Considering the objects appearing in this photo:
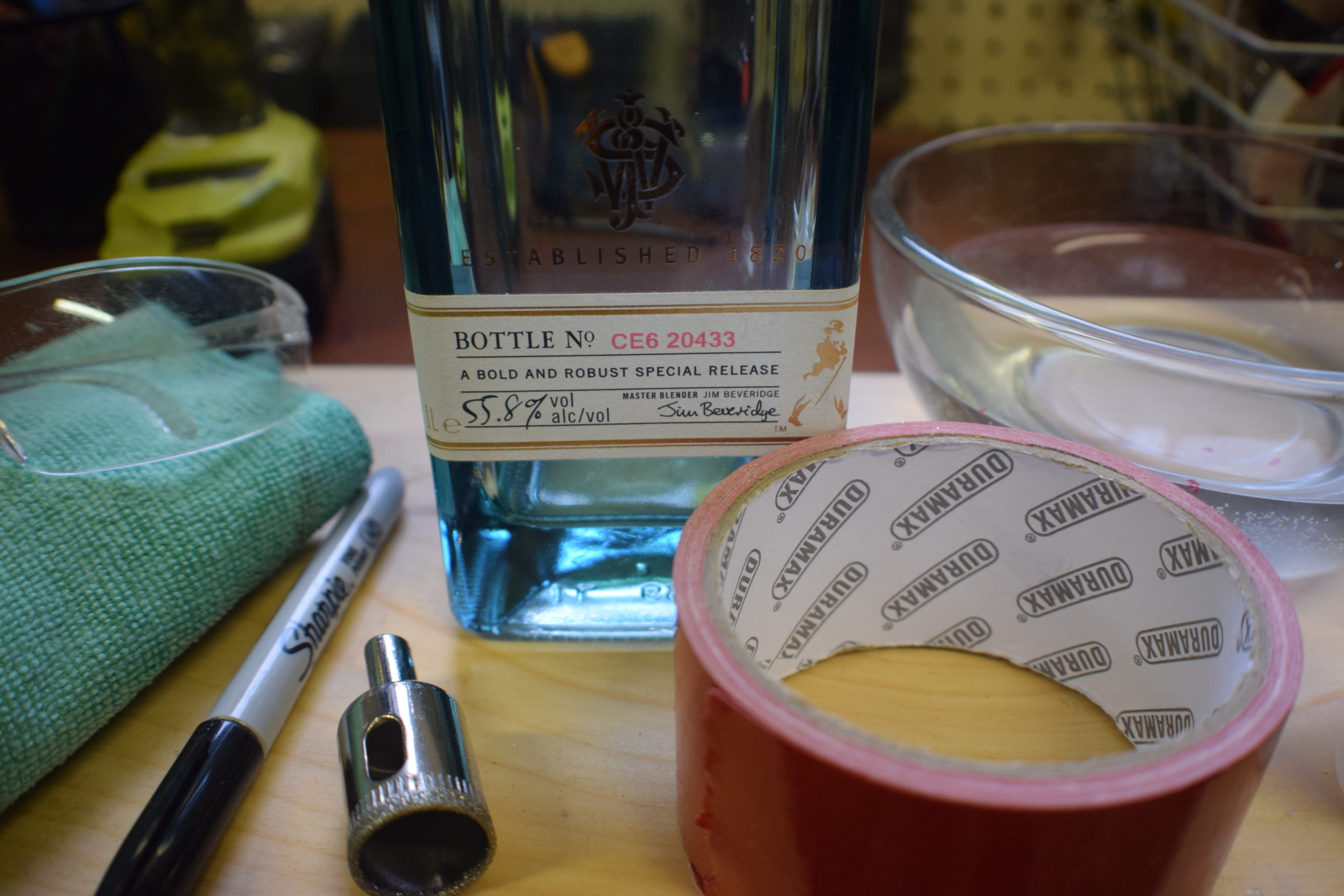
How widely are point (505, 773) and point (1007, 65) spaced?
0.63 meters

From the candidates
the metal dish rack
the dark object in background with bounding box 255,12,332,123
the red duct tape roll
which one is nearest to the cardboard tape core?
the red duct tape roll

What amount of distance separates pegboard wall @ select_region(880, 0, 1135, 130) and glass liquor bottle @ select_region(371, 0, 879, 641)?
0.51 metres

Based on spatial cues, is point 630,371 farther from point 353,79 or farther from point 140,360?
point 353,79

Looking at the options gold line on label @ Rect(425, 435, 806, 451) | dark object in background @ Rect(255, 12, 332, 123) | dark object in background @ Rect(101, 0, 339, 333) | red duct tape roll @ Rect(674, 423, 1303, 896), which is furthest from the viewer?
dark object in background @ Rect(255, 12, 332, 123)

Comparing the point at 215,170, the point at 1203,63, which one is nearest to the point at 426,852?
the point at 215,170

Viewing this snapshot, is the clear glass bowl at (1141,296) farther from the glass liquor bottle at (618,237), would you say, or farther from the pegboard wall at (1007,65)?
the pegboard wall at (1007,65)

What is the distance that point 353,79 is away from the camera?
2.25 feet

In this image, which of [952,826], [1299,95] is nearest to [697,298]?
[952,826]

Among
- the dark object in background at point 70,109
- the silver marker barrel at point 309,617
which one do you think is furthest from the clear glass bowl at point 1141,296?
the dark object in background at point 70,109

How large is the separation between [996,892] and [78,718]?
0.70ft

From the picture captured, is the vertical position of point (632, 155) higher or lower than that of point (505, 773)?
higher

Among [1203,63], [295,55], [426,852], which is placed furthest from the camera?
[295,55]

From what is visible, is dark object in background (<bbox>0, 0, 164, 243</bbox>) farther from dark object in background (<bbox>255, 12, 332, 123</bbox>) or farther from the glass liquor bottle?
the glass liquor bottle

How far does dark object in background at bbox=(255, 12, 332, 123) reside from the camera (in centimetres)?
67
